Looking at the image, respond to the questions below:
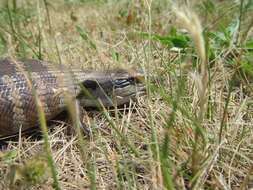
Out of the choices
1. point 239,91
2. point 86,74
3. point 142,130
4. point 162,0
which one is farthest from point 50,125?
point 162,0

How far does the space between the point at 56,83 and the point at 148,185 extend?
47.6 inches

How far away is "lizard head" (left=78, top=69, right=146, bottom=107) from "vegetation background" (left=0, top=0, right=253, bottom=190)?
4.2 inches

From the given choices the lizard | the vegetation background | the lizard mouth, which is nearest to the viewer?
the vegetation background

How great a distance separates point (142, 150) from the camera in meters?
2.19

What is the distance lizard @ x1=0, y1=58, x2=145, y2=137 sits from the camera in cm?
256

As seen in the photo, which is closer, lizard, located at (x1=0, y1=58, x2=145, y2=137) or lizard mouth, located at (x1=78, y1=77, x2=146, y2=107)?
lizard, located at (x1=0, y1=58, x2=145, y2=137)

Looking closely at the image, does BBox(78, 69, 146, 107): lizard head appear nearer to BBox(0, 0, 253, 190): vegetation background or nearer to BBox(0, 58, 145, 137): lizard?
BBox(0, 58, 145, 137): lizard

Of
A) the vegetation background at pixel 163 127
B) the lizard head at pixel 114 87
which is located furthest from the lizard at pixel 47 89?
the vegetation background at pixel 163 127

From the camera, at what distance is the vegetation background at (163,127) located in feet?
4.64

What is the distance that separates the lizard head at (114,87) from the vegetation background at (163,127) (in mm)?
105

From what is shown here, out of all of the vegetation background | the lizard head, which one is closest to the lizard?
the lizard head

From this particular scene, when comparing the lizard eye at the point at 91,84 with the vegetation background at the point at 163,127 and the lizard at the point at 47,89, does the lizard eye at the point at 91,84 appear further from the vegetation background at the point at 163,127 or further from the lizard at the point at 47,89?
the vegetation background at the point at 163,127

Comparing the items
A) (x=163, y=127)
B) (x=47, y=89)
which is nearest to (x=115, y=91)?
(x=47, y=89)

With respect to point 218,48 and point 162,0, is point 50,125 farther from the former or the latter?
point 162,0
